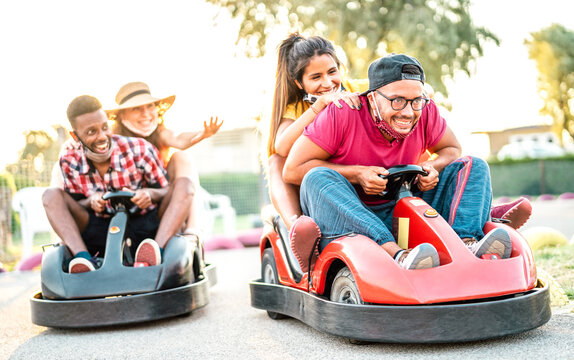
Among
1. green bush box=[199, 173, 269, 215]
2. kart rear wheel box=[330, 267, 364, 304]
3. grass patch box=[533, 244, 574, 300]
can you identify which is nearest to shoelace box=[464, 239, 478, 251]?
kart rear wheel box=[330, 267, 364, 304]

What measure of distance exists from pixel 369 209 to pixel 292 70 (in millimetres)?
1190

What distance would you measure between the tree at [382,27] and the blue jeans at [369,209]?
47.7 feet

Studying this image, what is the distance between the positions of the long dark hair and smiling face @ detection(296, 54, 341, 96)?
0.04 m

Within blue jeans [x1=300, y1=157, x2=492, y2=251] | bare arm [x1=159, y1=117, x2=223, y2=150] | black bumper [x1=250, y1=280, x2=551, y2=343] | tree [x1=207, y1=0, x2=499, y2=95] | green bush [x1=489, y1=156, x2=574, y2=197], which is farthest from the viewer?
green bush [x1=489, y1=156, x2=574, y2=197]

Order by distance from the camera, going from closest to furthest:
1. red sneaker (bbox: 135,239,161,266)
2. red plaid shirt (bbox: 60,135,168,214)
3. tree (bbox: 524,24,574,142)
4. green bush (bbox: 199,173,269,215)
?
1. red sneaker (bbox: 135,239,161,266)
2. red plaid shirt (bbox: 60,135,168,214)
3. green bush (bbox: 199,173,269,215)
4. tree (bbox: 524,24,574,142)

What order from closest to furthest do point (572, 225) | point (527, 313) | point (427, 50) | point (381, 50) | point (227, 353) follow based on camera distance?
point (527, 313) < point (227, 353) < point (572, 225) < point (427, 50) < point (381, 50)

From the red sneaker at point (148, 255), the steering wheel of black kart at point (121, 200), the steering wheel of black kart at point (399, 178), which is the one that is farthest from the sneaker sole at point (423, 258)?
the steering wheel of black kart at point (121, 200)

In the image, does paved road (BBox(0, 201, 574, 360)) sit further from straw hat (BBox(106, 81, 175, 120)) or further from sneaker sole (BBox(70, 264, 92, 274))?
straw hat (BBox(106, 81, 175, 120))

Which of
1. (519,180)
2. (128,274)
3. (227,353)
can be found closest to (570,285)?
(227,353)

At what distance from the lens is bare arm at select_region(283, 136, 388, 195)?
328cm

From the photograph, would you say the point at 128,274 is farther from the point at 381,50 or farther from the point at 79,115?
the point at 381,50

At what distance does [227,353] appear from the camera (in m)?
3.19

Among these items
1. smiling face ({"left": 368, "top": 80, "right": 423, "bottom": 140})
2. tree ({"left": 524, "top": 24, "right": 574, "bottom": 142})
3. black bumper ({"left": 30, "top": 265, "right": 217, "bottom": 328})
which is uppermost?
tree ({"left": 524, "top": 24, "right": 574, "bottom": 142})

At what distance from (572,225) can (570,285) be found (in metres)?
5.61
